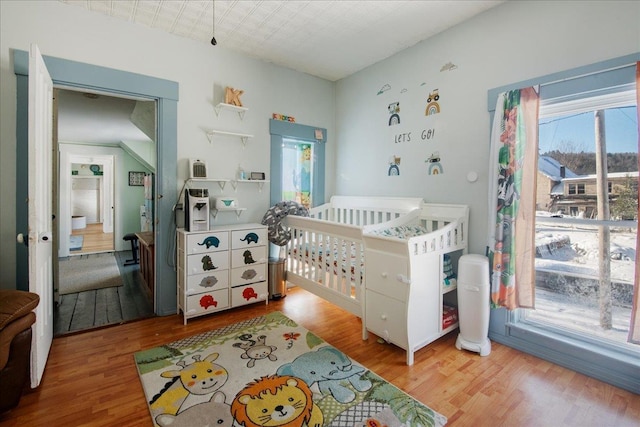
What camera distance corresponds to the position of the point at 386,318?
211cm

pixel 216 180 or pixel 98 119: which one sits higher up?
pixel 98 119

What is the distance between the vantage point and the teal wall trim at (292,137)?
10.8 feet

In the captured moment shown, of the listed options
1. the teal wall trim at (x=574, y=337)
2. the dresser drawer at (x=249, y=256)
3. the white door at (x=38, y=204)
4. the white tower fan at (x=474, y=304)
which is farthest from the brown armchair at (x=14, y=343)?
the teal wall trim at (x=574, y=337)

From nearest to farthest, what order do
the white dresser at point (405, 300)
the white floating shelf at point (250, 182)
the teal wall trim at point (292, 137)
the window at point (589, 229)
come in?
the window at point (589, 229)
the white dresser at point (405, 300)
the white floating shelf at point (250, 182)
the teal wall trim at point (292, 137)

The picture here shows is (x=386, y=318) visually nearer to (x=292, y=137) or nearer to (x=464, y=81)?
(x=464, y=81)

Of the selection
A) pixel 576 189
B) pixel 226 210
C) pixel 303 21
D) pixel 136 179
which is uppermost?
pixel 303 21

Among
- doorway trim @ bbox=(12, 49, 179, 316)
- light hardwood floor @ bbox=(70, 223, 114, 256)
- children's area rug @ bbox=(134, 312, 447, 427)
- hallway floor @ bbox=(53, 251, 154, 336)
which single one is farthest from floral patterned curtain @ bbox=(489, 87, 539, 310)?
light hardwood floor @ bbox=(70, 223, 114, 256)

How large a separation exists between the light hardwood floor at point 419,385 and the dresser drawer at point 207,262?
48 centimetres

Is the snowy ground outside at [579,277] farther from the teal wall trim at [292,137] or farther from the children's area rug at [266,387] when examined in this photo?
the teal wall trim at [292,137]

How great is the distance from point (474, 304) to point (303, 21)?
2529mm

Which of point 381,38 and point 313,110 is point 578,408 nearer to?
point 381,38

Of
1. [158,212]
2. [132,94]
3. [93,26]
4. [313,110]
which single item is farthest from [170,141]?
[313,110]

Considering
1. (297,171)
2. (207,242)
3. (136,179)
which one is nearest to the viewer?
(207,242)

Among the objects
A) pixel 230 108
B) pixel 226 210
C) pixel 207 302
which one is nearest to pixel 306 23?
pixel 230 108
